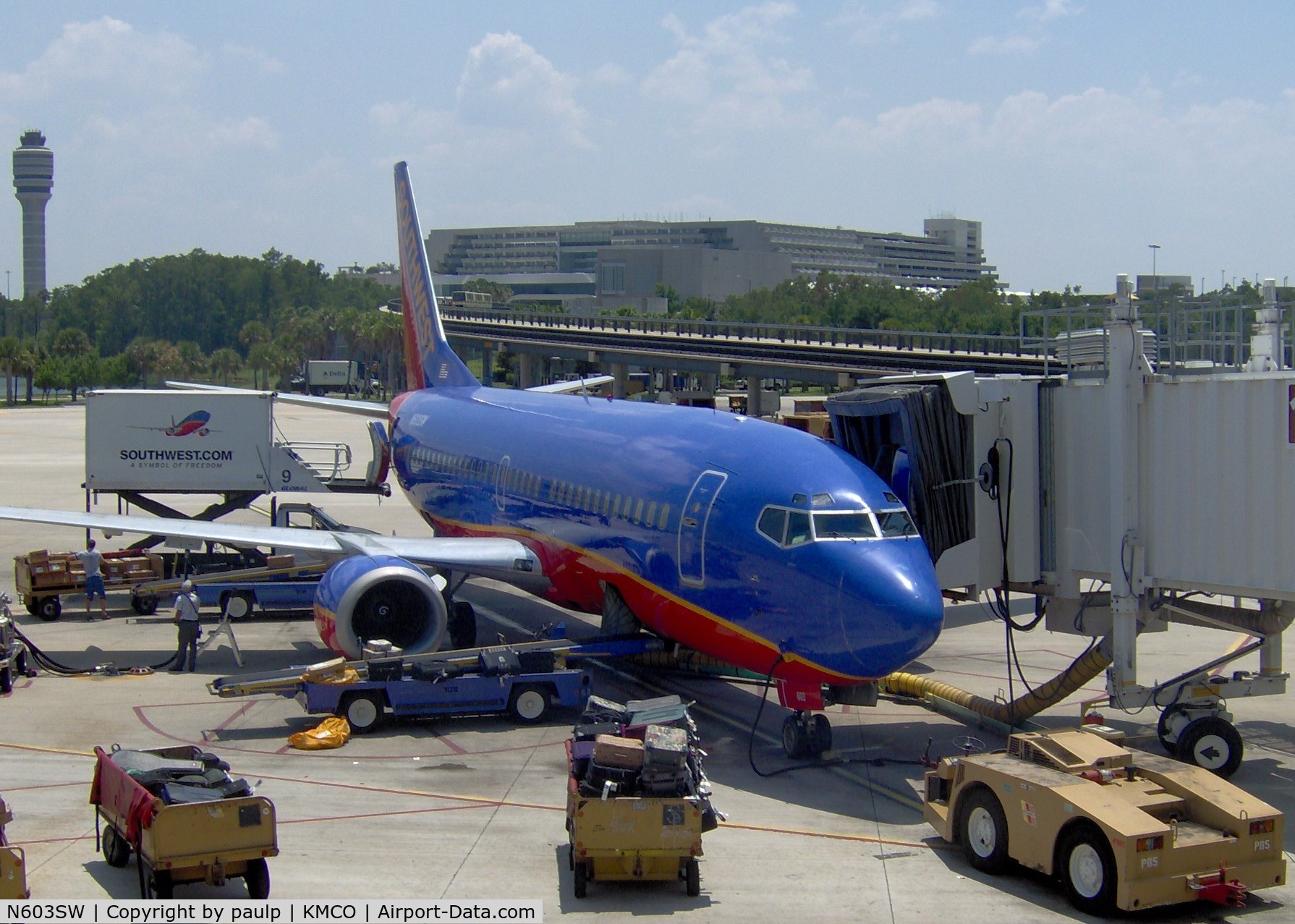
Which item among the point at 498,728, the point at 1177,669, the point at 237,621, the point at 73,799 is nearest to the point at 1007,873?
the point at 498,728

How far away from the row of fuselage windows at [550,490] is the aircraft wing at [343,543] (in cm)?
111

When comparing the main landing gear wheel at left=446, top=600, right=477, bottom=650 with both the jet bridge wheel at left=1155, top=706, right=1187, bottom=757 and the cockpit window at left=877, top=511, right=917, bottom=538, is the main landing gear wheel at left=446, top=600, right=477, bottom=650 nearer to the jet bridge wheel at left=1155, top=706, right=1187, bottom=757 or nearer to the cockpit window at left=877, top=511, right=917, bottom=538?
the cockpit window at left=877, top=511, right=917, bottom=538

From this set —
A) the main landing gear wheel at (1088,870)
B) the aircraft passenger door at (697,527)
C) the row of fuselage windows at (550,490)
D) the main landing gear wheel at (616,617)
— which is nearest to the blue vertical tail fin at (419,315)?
the row of fuselage windows at (550,490)

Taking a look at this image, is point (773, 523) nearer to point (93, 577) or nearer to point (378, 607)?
point (378, 607)

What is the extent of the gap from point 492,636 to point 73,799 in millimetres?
11523

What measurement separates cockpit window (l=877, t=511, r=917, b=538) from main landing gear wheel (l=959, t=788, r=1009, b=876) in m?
3.89

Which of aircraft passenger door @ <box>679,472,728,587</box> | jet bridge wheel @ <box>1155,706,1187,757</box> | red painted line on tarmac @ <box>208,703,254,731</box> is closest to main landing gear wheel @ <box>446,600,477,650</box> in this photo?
red painted line on tarmac @ <box>208,703,254,731</box>

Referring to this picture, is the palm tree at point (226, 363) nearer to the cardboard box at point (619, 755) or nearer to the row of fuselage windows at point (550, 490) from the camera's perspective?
the row of fuselage windows at point (550, 490)

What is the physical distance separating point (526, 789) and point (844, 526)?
5.04m

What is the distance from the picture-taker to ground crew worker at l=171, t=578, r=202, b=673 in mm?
23688

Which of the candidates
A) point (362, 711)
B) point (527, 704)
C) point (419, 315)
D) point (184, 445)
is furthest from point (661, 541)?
point (419, 315)

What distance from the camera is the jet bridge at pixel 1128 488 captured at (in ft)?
54.4

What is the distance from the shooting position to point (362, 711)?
1952cm

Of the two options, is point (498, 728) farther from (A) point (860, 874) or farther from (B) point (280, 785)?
(A) point (860, 874)
